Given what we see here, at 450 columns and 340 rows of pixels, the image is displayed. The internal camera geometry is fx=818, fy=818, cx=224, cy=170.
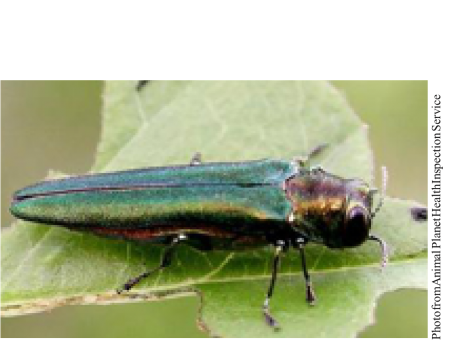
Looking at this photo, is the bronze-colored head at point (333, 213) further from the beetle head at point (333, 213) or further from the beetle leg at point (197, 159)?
the beetle leg at point (197, 159)

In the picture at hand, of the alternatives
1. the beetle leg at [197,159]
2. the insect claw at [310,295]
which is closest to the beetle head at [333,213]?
the insect claw at [310,295]

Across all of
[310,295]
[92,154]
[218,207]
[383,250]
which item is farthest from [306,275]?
[92,154]

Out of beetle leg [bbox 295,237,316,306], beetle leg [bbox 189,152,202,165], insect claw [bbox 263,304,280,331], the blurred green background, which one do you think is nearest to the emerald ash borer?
beetle leg [bbox 295,237,316,306]

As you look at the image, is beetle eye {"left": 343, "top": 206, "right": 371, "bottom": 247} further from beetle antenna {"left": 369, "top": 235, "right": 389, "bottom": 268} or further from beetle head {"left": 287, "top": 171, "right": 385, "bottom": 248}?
beetle antenna {"left": 369, "top": 235, "right": 389, "bottom": 268}

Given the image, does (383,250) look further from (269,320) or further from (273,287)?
(269,320)

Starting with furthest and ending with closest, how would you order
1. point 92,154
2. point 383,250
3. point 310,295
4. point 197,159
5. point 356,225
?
point 92,154
point 197,159
point 383,250
point 356,225
point 310,295

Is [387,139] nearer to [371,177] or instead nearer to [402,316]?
[402,316]
